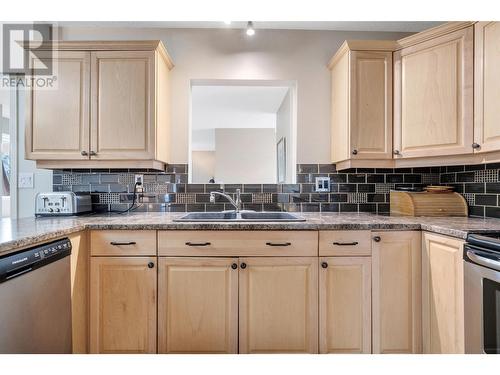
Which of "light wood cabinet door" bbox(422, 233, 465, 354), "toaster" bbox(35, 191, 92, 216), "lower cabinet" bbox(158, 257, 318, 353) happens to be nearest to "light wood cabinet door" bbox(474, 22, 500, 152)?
"light wood cabinet door" bbox(422, 233, 465, 354)

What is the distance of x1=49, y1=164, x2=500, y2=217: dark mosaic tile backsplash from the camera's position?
2.19m

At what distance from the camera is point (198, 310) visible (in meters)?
1.53

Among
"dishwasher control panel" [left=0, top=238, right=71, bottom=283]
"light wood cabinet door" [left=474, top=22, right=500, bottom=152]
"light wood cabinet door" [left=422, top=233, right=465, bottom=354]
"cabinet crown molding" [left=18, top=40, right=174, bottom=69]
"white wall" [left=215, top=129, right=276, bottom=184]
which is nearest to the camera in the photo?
"dishwasher control panel" [left=0, top=238, right=71, bottom=283]

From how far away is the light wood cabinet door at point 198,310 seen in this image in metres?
1.52

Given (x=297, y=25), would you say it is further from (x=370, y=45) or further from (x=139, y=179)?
(x=139, y=179)

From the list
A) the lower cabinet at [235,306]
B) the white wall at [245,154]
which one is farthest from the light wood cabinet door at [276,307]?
the white wall at [245,154]

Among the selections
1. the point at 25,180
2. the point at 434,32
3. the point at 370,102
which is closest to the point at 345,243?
the point at 370,102

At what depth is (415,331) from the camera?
60.7 inches

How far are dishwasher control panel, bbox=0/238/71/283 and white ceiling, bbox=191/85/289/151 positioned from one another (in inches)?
73.4

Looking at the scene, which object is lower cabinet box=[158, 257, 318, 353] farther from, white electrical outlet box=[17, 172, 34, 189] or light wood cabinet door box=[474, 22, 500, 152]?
white electrical outlet box=[17, 172, 34, 189]

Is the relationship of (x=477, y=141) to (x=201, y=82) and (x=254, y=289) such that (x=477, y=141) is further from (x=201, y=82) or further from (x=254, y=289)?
(x=201, y=82)

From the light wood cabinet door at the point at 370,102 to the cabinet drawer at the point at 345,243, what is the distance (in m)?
0.60

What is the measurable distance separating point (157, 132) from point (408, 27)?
2113 millimetres

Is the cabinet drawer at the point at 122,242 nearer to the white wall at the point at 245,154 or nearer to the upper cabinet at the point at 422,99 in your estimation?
the upper cabinet at the point at 422,99
